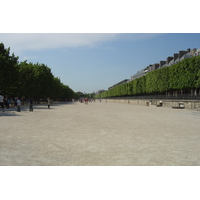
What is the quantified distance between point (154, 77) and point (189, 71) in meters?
15.7

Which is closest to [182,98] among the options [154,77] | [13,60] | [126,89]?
[154,77]

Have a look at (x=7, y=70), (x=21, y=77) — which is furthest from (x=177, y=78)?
(x=21, y=77)

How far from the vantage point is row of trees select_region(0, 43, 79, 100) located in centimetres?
3541

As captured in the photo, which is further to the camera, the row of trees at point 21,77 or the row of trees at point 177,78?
the row of trees at point 21,77

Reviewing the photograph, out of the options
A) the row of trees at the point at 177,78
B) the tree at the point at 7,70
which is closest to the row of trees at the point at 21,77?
the tree at the point at 7,70

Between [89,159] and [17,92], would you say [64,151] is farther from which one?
[17,92]

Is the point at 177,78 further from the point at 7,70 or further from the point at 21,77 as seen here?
the point at 21,77

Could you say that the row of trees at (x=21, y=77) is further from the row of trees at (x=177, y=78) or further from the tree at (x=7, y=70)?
the row of trees at (x=177, y=78)

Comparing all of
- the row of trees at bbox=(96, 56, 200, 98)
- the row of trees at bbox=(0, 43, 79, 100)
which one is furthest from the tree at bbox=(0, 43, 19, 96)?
the row of trees at bbox=(96, 56, 200, 98)

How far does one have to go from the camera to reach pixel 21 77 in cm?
4800

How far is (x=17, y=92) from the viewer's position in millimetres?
44594

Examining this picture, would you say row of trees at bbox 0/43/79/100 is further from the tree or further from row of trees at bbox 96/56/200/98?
row of trees at bbox 96/56/200/98

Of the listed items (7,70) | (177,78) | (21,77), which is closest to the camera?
(7,70)

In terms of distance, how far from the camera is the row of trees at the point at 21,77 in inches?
1394
